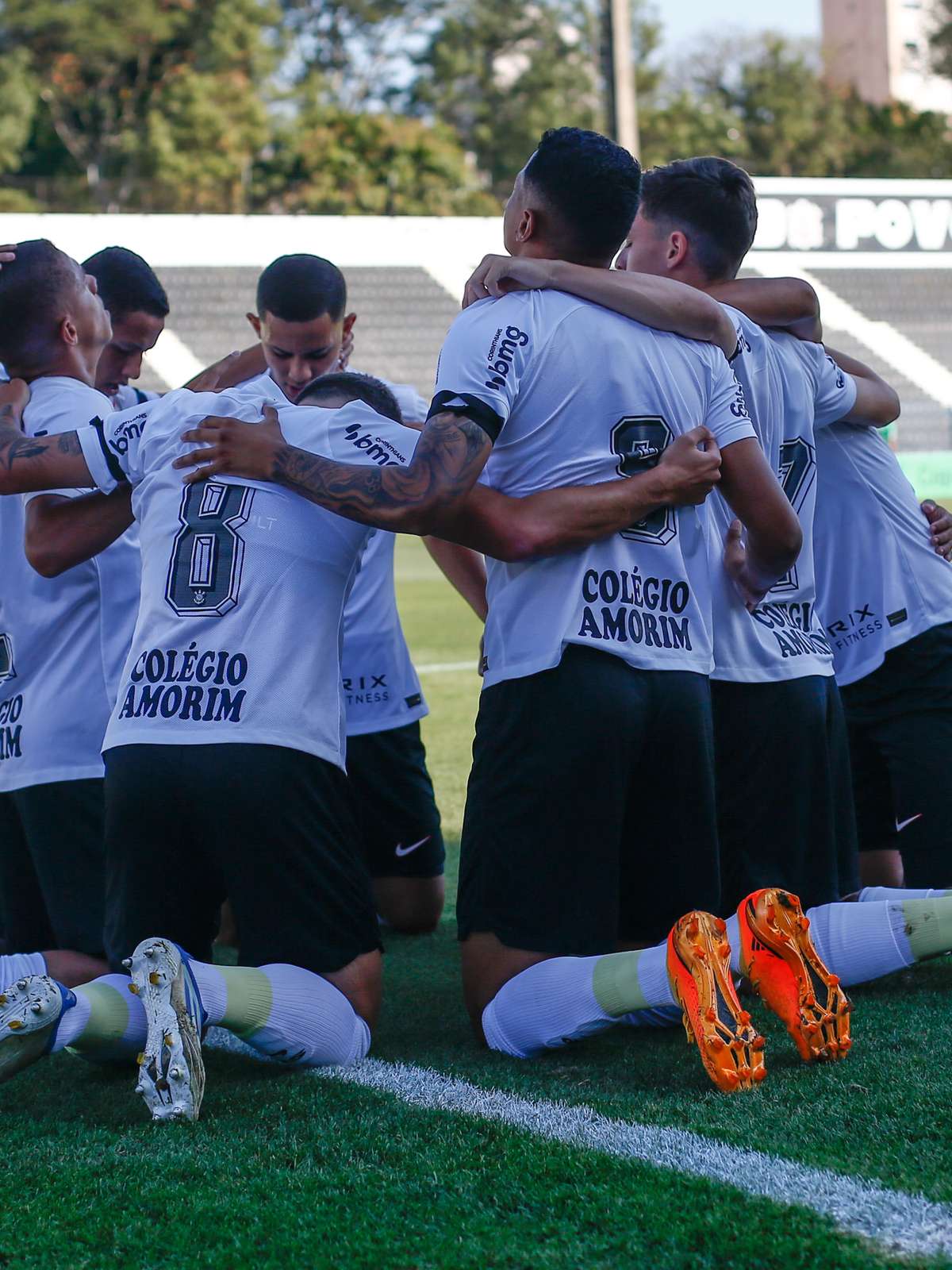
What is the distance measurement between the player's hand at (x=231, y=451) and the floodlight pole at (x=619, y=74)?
1441 centimetres

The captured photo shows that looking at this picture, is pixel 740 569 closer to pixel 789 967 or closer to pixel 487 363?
pixel 487 363

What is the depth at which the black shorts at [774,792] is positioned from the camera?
3453 mm

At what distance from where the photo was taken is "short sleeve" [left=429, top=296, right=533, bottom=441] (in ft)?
9.70

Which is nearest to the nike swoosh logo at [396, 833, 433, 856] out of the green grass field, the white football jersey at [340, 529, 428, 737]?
the white football jersey at [340, 529, 428, 737]

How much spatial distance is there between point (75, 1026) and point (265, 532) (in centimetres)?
102

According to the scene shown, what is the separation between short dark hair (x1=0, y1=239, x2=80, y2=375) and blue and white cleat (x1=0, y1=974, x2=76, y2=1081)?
5.44ft

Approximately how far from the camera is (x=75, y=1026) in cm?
267

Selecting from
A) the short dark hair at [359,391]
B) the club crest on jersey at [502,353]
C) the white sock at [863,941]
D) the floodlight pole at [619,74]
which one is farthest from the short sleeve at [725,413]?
the floodlight pole at [619,74]

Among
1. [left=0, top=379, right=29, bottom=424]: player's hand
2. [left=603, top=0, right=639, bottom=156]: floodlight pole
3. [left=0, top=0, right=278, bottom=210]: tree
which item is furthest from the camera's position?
[left=0, top=0, right=278, bottom=210]: tree

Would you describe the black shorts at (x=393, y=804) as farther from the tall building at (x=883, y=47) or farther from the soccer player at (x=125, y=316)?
the tall building at (x=883, y=47)

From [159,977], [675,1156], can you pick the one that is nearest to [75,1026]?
[159,977]

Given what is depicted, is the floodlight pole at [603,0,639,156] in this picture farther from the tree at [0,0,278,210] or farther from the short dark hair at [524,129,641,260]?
the tree at [0,0,278,210]

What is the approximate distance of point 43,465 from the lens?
3.19 meters

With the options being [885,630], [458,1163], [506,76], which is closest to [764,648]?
[885,630]
